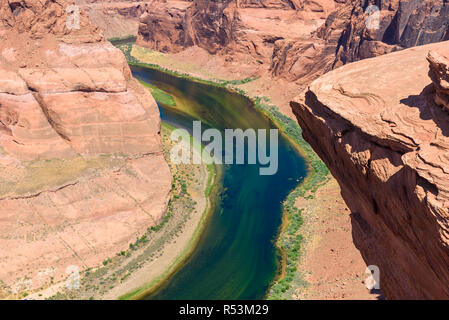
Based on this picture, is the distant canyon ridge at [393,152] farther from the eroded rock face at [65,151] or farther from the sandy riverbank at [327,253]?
the eroded rock face at [65,151]

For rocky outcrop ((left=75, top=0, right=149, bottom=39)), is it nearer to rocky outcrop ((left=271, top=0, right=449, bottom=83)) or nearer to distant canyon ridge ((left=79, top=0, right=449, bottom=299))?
rocky outcrop ((left=271, top=0, right=449, bottom=83))

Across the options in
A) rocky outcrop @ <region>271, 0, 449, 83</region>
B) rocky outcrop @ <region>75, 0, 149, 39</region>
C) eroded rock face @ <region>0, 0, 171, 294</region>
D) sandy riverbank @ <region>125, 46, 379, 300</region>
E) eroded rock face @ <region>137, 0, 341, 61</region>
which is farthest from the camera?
rocky outcrop @ <region>75, 0, 149, 39</region>

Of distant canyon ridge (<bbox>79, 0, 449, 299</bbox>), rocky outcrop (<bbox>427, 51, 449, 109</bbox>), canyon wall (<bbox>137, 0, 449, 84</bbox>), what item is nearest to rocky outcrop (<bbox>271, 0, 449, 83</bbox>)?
canyon wall (<bbox>137, 0, 449, 84</bbox>)

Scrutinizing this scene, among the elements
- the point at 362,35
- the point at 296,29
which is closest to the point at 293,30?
the point at 296,29

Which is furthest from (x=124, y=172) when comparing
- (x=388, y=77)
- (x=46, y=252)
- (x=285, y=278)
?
(x=388, y=77)

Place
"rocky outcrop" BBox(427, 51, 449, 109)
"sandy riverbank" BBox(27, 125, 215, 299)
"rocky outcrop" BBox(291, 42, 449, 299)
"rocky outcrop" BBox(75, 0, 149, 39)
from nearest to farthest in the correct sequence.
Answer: "rocky outcrop" BBox(291, 42, 449, 299), "rocky outcrop" BBox(427, 51, 449, 109), "sandy riverbank" BBox(27, 125, 215, 299), "rocky outcrop" BBox(75, 0, 149, 39)

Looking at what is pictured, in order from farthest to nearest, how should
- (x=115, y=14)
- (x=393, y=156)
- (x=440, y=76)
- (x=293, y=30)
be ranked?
(x=115, y=14), (x=293, y=30), (x=393, y=156), (x=440, y=76)

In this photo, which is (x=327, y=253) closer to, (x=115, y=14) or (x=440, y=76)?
(x=440, y=76)
